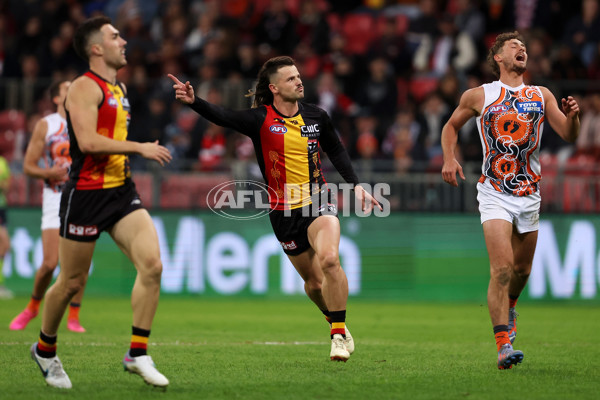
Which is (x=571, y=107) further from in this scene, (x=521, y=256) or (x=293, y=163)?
(x=293, y=163)

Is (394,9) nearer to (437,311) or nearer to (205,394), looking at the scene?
(437,311)

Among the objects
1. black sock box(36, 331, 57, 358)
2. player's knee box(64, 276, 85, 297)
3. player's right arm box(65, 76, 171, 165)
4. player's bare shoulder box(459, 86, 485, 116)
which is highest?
player's bare shoulder box(459, 86, 485, 116)

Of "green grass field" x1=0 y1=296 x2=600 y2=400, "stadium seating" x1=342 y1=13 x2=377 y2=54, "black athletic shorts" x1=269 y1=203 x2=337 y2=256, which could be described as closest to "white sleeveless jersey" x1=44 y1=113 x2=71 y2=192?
"green grass field" x1=0 y1=296 x2=600 y2=400

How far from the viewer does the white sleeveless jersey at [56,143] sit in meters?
11.1

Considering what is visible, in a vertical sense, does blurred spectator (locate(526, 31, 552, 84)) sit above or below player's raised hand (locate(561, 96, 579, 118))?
above

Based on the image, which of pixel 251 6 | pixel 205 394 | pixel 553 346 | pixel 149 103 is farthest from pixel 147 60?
pixel 205 394

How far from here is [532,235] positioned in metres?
8.59

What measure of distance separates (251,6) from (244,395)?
17702 mm

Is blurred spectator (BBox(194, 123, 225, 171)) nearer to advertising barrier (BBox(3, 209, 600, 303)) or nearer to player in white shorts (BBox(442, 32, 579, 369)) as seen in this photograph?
advertising barrier (BBox(3, 209, 600, 303))

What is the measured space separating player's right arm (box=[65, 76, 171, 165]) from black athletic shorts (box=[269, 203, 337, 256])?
7.84 feet

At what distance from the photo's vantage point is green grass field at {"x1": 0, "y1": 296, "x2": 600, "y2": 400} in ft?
22.2

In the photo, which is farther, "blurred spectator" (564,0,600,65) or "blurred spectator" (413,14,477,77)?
"blurred spectator" (413,14,477,77)

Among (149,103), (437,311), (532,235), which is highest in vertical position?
(149,103)

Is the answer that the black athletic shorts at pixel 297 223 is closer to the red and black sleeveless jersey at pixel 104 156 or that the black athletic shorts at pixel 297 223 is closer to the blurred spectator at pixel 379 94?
the red and black sleeveless jersey at pixel 104 156
